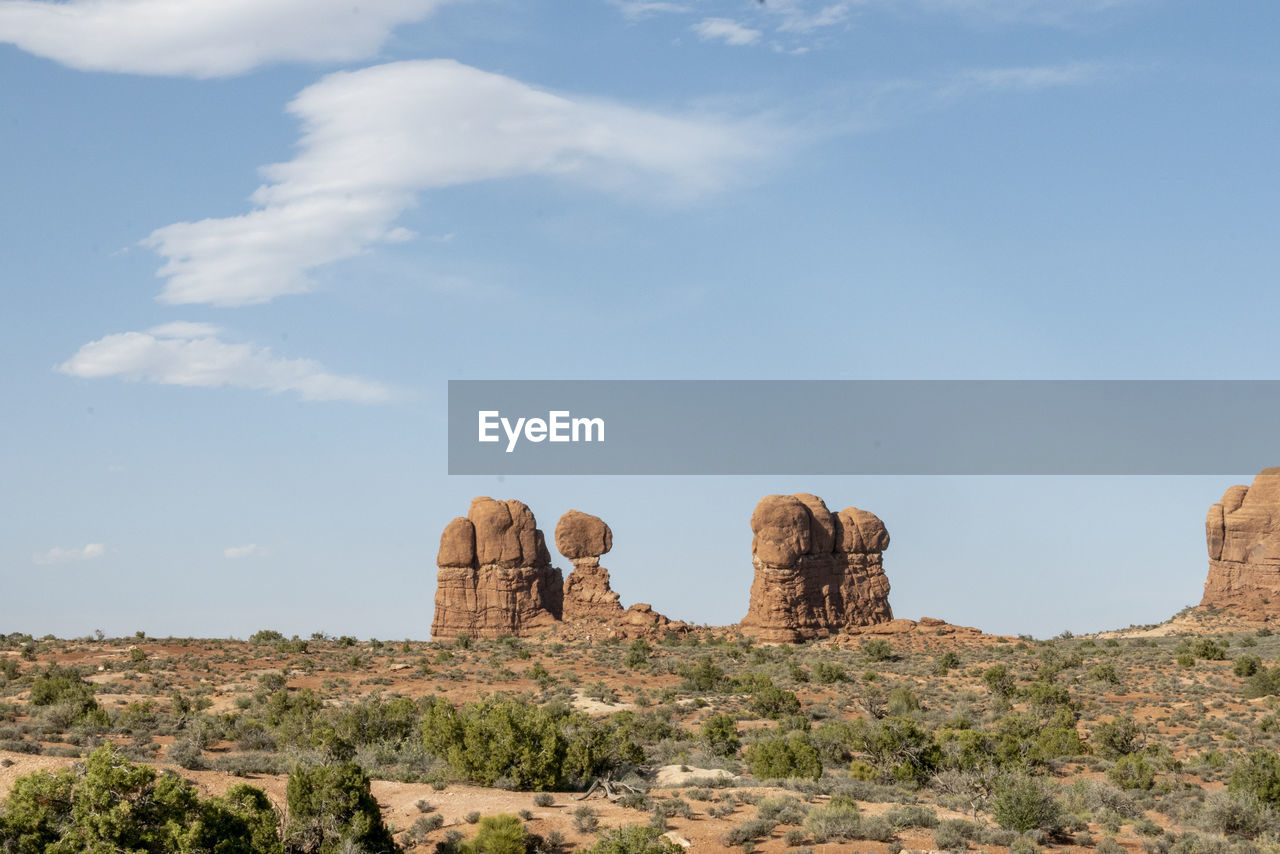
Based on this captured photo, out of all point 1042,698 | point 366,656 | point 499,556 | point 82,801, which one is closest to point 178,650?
point 366,656

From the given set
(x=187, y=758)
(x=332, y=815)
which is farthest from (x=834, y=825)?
(x=187, y=758)

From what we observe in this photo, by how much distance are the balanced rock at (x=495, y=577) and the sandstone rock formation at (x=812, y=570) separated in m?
14.2

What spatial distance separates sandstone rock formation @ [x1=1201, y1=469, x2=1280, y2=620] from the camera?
85062 millimetres

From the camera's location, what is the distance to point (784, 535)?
79.7 m

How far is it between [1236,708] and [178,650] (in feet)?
162

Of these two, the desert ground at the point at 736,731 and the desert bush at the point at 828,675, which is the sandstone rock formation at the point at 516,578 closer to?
the desert ground at the point at 736,731

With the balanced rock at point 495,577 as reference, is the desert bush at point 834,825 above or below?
below

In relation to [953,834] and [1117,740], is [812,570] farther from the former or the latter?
[953,834]

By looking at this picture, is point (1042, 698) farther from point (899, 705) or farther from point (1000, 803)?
point (1000, 803)

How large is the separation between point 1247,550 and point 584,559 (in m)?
49.1

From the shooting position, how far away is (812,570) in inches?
3191

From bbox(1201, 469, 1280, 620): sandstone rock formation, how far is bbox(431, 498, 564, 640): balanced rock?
163ft

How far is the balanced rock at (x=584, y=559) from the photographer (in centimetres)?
7880

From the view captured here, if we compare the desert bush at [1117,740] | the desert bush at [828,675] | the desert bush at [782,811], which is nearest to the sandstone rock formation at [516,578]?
the desert bush at [828,675]
